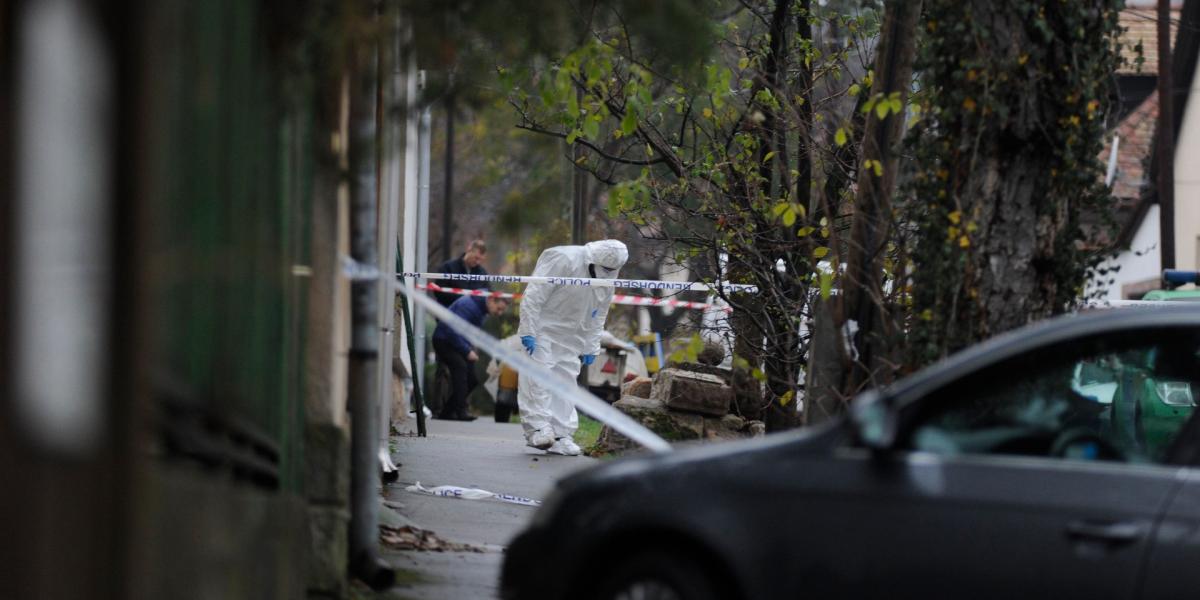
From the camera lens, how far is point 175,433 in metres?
4.43

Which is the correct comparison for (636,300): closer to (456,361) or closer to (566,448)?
(566,448)

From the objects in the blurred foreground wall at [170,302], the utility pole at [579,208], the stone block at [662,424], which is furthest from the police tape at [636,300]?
the utility pole at [579,208]

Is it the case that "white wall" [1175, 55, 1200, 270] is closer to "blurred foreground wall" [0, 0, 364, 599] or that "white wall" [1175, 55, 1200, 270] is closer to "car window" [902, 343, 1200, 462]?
"car window" [902, 343, 1200, 462]

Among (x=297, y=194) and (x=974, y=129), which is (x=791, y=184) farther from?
(x=297, y=194)

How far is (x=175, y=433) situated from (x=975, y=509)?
2.18 meters

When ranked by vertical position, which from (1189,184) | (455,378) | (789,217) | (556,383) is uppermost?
(1189,184)

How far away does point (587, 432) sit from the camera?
57.3 feet

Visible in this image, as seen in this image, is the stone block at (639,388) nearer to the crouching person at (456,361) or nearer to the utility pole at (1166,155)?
the crouching person at (456,361)

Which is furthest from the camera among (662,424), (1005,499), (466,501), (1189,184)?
(1189,184)

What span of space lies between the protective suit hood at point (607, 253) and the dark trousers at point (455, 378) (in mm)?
5119

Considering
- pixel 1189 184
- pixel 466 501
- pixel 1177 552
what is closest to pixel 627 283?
pixel 466 501

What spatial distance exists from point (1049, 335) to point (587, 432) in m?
12.6

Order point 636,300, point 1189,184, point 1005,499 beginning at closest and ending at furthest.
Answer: point 1005,499 → point 636,300 → point 1189,184

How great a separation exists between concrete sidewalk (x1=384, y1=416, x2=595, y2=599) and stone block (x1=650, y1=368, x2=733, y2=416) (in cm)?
105
